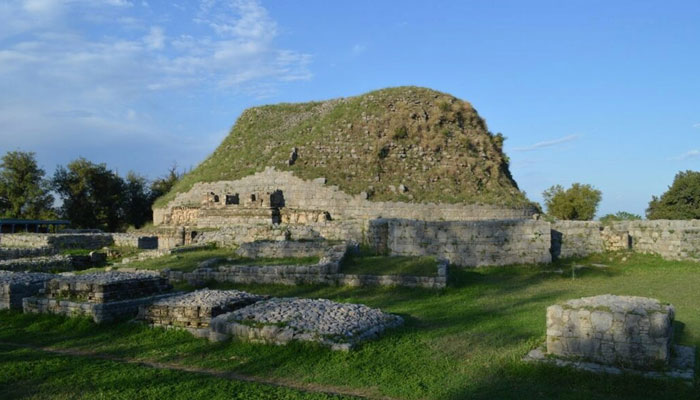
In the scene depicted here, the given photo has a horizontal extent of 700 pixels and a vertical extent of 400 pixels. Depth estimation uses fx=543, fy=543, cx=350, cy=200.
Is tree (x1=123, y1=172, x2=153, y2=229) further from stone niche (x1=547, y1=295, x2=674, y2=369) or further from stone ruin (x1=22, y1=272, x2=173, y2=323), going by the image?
stone niche (x1=547, y1=295, x2=674, y2=369)

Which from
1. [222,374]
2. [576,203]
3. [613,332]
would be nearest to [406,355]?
[222,374]

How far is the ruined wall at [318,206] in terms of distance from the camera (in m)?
28.4

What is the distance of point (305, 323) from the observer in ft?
31.8

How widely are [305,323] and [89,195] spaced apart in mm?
39523

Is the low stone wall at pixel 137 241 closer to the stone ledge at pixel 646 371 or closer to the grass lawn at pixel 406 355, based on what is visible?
the grass lawn at pixel 406 355

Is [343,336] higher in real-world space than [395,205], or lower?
lower

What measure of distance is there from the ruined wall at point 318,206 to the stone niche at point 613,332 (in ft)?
65.2

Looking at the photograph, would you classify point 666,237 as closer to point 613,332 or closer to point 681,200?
point 613,332

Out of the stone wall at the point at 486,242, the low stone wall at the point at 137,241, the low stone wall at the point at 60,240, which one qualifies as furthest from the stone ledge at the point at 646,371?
the low stone wall at the point at 60,240

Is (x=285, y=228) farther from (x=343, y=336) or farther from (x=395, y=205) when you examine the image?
(x=343, y=336)

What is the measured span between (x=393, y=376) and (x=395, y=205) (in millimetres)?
20811

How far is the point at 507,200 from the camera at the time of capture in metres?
29.7

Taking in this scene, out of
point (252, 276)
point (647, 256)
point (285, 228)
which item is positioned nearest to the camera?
point (252, 276)

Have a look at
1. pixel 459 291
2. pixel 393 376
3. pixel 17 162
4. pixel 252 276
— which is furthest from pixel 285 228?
pixel 17 162
